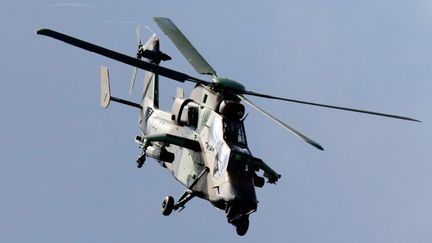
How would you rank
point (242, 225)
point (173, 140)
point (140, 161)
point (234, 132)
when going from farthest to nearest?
point (140, 161), point (173, 140), point (234, 132), point (242, 225)

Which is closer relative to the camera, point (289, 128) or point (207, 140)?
point (289, 128)

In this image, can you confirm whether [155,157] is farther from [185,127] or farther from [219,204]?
[219,204]

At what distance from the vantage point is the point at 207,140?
33.5 metres

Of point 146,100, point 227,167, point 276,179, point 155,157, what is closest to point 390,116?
point 276,179

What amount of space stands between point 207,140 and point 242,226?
427 centimetres

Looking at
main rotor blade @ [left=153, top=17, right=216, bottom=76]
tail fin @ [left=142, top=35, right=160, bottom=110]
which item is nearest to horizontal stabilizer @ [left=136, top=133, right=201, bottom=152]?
main rotor blade @ [left=153, top=17, right=216, bottom=76]

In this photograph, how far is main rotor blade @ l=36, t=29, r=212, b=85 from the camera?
2859 centimetres

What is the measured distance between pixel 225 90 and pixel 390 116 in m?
6.98

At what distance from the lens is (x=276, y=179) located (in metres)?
33.2

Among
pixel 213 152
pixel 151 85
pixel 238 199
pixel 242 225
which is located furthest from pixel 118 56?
pixel 151 85

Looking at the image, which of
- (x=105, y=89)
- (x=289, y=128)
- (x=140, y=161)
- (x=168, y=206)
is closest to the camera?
(x=289, y=128)

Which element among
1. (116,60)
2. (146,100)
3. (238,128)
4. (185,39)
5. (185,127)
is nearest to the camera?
(116,60)

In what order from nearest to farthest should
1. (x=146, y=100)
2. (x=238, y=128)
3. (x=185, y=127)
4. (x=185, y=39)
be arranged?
(x=238, y=128)
(x=185, y=127)
(x=185, y=39)
(x=146, y=100)

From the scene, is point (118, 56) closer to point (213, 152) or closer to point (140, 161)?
point (213, 152)
